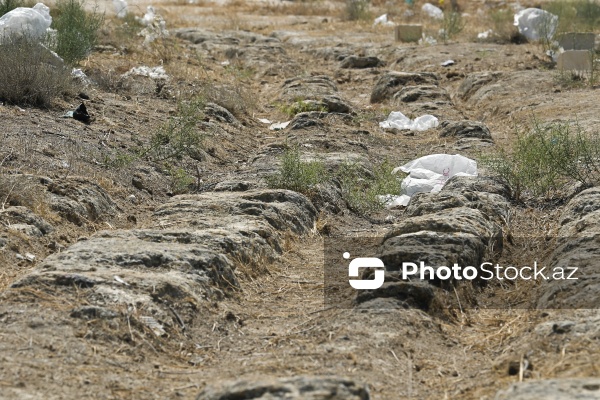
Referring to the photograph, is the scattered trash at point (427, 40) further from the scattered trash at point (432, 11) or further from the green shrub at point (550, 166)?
the green shrub at point (550, 166)

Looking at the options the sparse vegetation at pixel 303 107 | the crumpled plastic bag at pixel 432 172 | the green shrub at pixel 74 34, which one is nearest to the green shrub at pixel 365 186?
the crumpled plastic bag at pixel 432 172

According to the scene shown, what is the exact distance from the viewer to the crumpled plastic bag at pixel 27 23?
10.4m

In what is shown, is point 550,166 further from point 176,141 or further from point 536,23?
point 536,23

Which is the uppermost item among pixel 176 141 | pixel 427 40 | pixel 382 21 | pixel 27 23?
pixel 27 23

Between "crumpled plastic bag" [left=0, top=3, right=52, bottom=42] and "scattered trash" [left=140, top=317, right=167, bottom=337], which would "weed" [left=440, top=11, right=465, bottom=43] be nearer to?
"crumpled plastic bag" [left=0, top=3, right=52, bottom=42]

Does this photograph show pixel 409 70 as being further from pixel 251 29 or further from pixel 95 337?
pixel 95 337

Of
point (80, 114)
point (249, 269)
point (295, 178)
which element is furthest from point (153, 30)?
point (249, 269)

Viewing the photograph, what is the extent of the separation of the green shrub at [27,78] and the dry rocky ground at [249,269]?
7.9 inches

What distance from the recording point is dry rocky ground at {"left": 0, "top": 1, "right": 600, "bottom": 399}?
3754 mm

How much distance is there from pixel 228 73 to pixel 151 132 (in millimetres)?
5407

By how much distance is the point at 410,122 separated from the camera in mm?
11172

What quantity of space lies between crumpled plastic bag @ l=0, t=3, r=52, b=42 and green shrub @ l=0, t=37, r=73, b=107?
4.06ft

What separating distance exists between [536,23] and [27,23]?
9.30 m

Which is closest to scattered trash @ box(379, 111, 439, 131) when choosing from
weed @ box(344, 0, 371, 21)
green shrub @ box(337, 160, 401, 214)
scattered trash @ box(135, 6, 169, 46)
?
green shrub @ box(337, 160, 401, 214)
